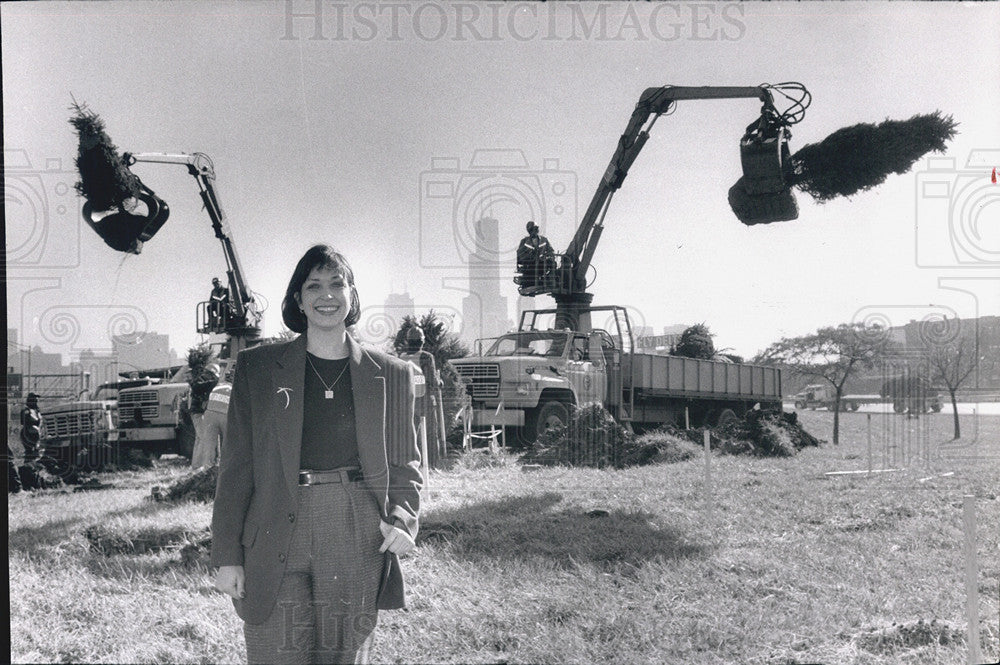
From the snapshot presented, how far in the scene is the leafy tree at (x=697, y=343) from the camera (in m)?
3.90

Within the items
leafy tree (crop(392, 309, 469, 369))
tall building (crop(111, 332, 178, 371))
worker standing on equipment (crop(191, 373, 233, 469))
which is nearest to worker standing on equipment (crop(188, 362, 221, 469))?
worker standing on equipment (crop(191, 373, 233, 469))

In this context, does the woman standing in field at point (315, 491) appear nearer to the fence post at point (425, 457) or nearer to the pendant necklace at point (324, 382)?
the pendant necklace at point (324, 382)

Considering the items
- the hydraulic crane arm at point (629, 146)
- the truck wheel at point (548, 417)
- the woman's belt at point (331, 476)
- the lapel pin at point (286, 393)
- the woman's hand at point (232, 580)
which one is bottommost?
the woman's hand at point (232, 580)

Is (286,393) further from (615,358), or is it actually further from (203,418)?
(615,358)

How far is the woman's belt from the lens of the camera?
2159 mm

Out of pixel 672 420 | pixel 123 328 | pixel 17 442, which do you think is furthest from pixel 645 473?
pixel 17 442

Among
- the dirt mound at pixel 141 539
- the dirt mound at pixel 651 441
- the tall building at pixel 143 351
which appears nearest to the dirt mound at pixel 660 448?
the dirt mound at pixel 651 441

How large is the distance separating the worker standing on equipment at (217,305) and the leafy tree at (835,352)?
283 cm

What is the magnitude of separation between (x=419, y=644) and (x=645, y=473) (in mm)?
1658

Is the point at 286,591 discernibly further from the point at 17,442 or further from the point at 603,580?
the point at 17,442

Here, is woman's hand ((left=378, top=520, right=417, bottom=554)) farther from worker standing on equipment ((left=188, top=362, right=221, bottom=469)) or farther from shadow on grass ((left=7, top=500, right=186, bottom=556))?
shadow on grass ((left=7, top=500, right=186, bottom=556))

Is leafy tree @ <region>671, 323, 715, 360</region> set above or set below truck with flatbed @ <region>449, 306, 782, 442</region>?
above

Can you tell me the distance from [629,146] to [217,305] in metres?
2.21

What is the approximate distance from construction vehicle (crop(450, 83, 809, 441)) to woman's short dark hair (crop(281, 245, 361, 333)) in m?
1.40
